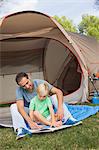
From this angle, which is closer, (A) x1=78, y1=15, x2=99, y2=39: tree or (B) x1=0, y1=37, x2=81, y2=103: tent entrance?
(B) x1=0, y1=37, x2=81, y2=103: tent entrance

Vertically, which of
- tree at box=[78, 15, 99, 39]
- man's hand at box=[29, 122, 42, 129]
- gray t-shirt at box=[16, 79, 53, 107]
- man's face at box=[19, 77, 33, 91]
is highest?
tree at box=[78, 15, 99, 39]

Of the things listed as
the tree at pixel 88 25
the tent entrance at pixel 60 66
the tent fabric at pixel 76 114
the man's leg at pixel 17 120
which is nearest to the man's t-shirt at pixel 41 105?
the man's leg at pixel 17 120

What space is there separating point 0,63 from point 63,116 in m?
2.77

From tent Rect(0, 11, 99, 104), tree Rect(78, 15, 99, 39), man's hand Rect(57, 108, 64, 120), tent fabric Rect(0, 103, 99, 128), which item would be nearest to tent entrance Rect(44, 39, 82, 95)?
tent Rect(0, 11, 99, 104)

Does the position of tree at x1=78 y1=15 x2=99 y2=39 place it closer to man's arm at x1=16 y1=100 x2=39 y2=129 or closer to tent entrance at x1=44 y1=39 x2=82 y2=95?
tent entrance at x1=44 y1=39 x2=82 y2=95

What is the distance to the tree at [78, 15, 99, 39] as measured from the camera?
2198 centimetres

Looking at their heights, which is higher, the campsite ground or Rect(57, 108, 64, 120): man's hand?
Rect(57, 108, 64, 120): man's hand

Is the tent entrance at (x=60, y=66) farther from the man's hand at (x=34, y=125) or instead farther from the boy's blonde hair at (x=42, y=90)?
the man's hand at (x=34, y=125)

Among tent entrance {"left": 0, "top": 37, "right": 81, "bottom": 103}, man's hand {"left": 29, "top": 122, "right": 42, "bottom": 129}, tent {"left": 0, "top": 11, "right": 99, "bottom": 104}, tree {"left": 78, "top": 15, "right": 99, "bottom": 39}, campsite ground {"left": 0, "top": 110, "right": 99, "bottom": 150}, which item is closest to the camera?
campsite ground {"left": 0, "top": 110, "right": 99, "bottom": 150}

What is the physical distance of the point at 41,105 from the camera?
11.6 feet

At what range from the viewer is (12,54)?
614 cm

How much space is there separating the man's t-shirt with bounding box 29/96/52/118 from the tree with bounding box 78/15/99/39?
18.5 meters

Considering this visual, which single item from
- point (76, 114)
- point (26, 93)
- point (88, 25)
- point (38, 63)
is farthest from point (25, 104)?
point (88, 25)

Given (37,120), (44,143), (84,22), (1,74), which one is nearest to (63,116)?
(37,120)
